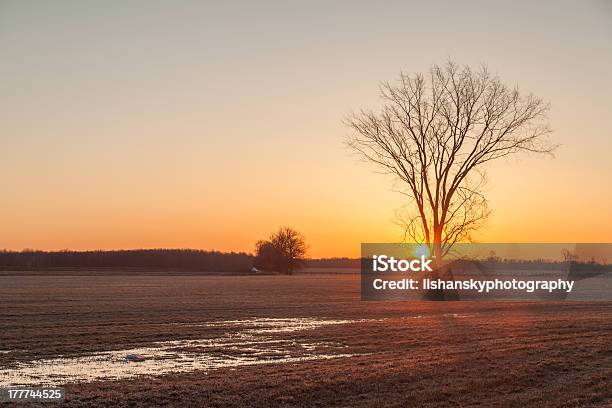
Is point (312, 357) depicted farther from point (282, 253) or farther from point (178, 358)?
point (282, 253)

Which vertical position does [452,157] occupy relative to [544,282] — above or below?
above

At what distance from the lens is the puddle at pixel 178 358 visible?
55.8 ft

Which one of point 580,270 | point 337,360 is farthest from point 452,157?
point 580,270

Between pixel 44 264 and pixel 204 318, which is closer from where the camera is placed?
pixel 204 318

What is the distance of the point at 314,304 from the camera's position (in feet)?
142

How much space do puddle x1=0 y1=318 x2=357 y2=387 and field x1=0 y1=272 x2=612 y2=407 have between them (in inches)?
1.4

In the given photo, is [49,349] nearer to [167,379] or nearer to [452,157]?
[167,379]

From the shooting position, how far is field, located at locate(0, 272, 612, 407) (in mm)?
15078

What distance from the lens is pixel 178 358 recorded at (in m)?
19.9

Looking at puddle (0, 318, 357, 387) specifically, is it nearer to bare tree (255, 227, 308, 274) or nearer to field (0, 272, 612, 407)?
field (0, 272, 612, 407)

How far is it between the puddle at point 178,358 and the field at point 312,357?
0.12ft

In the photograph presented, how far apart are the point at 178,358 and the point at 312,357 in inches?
146

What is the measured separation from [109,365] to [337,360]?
5.98 m

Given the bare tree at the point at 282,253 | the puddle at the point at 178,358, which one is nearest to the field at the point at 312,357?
the puddle at the point at 178,358
